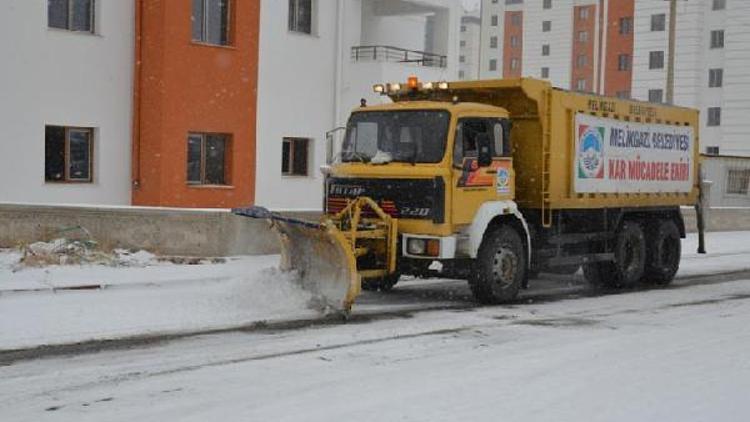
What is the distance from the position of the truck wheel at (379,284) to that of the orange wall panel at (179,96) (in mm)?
8251

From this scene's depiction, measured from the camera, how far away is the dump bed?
46.7 ft

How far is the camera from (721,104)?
64375mm

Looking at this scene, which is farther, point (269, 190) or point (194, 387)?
point (269, 190)

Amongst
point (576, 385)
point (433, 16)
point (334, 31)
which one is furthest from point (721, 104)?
point (576, 385)

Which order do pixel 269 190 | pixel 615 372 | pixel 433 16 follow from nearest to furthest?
pixel 615 372
pixel 269 190
pixel 433 16

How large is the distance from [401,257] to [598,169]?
13.0 ft

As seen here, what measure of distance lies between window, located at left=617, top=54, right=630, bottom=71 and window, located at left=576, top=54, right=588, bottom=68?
7.94m

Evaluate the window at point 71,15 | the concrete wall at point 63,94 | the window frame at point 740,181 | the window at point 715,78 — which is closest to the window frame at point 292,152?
the concrete wall at point 63,94

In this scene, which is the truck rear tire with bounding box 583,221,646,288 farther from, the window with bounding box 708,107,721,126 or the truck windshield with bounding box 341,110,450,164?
the window with bounding box 708,107,721,126

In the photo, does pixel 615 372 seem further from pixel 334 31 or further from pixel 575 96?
pixel 334 31

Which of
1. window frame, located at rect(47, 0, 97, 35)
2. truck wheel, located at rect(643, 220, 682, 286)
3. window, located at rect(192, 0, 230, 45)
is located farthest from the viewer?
window, located at rect(192, 0, 230, 45)

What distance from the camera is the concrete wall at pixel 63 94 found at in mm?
19891

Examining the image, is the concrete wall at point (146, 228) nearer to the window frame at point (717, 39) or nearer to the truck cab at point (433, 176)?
the truck cab at point (433, 176)

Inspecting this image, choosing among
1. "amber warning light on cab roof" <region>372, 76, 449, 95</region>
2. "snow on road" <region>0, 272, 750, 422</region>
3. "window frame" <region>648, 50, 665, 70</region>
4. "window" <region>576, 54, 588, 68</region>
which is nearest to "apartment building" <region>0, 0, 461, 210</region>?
Result: "amber warning light on cab roof" <region>372, 76, 449, 95</region>
